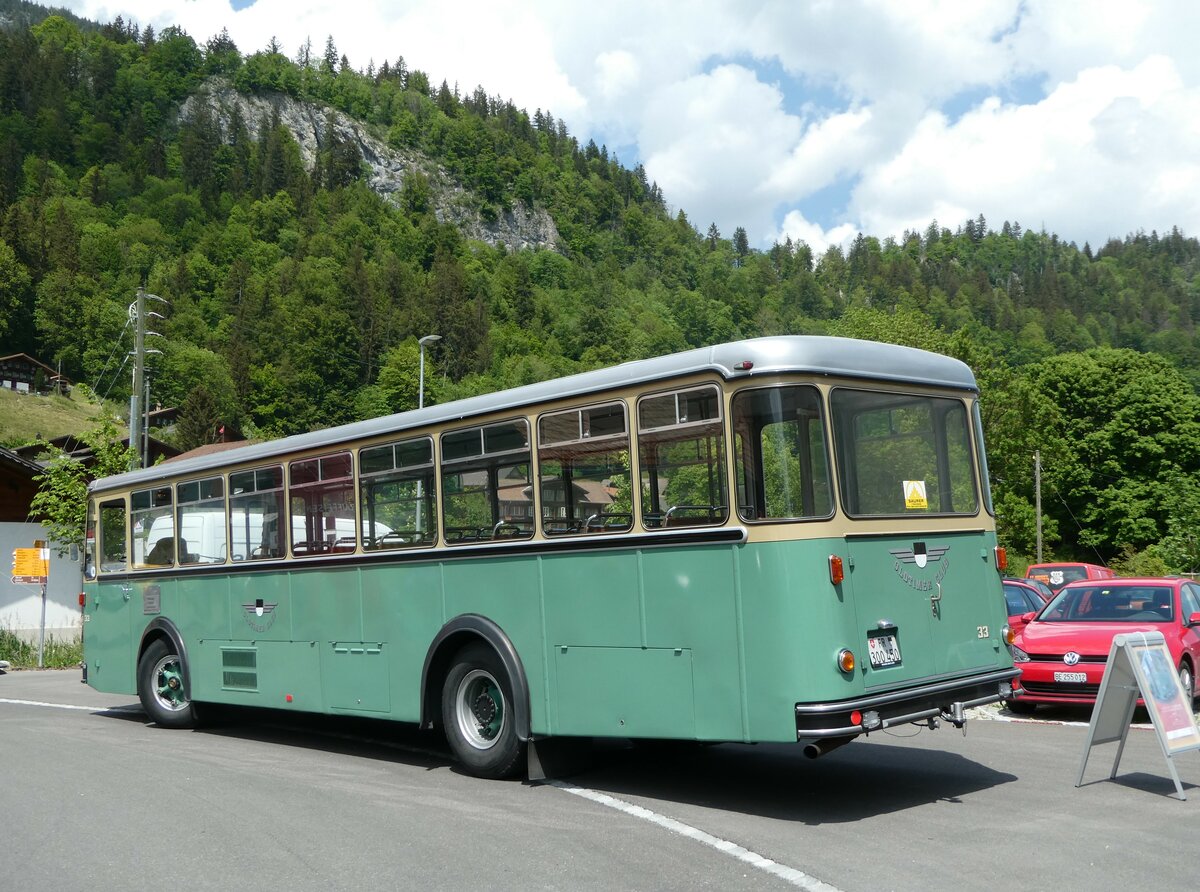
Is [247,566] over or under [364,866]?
over

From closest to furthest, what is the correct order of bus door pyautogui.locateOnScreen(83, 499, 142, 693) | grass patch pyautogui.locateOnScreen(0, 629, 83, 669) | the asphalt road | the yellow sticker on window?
the asphalt road
the yellow sticker on window
bus door pyautogui.locateOnScreen(83, 499, 142, 693)
grass patch pyautogui.locateOnScreen(0, 629, 83, 669)

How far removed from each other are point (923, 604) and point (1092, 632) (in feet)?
18.7

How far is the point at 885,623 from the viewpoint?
7898 mm

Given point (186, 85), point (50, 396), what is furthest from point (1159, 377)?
point (186, 85)

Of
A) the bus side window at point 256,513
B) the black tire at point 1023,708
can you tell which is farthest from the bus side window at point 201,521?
the black tire at point 1023,708

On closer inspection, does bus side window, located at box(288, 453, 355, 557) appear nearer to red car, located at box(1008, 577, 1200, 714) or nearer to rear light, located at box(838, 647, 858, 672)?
rear light, located at box(838, 647, 858, 672)

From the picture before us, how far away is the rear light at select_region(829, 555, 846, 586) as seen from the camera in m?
7.60

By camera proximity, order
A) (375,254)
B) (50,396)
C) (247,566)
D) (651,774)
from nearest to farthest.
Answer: (651,774), (247,566), (50,396), (375,254)

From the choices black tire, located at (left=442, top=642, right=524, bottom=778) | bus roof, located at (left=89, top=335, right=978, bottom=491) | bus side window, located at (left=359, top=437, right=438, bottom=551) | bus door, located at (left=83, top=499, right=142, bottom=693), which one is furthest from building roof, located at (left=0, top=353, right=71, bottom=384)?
black tire, located at (left=442, top=642, right=524, bottom=778)

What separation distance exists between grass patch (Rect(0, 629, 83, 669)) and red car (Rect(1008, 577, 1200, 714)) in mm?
20247

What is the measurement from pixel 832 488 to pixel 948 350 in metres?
53.7

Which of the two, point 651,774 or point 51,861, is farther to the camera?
point 651,774

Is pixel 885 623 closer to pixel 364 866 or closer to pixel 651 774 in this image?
pixel 651 774

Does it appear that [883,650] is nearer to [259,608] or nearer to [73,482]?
[259,608]
